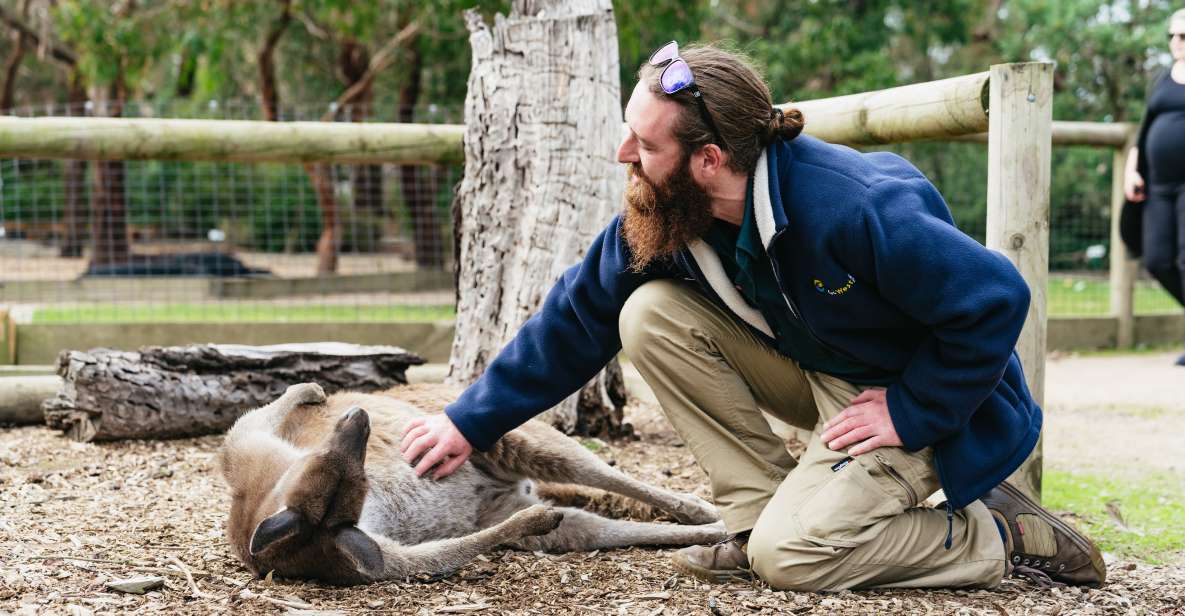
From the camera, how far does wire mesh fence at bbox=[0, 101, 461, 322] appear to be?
381 inches

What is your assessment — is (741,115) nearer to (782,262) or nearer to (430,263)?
(782,262)

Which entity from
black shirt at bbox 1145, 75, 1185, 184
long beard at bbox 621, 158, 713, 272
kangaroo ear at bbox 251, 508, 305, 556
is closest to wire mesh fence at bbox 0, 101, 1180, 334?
black shirt at bbox 1145, 75, 1185, 184

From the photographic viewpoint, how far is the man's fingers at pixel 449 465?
3.41m

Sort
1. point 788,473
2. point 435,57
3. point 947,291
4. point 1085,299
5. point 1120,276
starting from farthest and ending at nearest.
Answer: point 435,57, point 1085,299, point 1120,276, point 788,473, point 947,291

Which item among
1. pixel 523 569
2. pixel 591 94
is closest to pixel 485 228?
pixel 591 94

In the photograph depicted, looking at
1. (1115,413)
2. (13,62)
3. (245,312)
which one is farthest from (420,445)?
(13,62)

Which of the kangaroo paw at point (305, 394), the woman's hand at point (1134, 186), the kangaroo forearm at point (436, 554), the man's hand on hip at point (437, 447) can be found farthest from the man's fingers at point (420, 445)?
the woman's hand at point (1134, 186)

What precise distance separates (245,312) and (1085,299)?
22.5 ft

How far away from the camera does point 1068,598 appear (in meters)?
3.05

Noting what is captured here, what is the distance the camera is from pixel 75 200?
44.8 ft

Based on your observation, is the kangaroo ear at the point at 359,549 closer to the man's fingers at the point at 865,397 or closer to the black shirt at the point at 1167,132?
the man's fingers at the point at 865,397

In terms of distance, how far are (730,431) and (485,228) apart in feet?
5.66

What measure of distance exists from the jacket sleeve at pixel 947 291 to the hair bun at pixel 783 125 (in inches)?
10.9

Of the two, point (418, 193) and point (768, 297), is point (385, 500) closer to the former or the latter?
point (768, 297)
